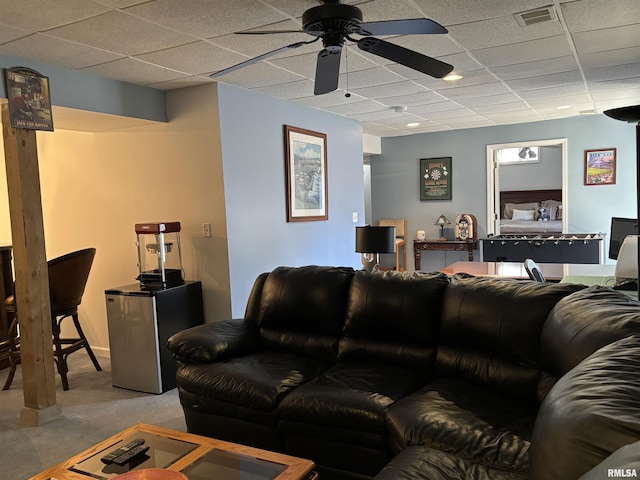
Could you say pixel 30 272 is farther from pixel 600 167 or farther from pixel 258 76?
pixel 600 167

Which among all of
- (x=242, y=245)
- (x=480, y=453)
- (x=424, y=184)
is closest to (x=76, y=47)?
(x=242, y=245)

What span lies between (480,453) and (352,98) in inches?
149

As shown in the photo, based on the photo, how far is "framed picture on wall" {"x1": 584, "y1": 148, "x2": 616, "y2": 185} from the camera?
668 centimetres

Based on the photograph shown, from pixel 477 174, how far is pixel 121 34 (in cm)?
587

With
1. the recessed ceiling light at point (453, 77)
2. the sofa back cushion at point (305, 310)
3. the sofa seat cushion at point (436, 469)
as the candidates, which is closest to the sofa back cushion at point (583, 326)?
the sofa seat cushion at point (436, 469)

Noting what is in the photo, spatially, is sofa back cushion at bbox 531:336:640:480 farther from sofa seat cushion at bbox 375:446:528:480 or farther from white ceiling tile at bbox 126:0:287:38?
white ceiling tile at bbox 126:0:287:38

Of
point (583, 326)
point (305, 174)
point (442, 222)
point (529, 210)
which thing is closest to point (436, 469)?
point (583, 326)

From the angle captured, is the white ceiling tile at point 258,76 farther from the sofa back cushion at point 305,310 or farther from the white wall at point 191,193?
the sofa back cushion at point 305,310

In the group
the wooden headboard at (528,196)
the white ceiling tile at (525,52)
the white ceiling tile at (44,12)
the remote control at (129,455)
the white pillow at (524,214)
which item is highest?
the white ceiling tile at (525,52)

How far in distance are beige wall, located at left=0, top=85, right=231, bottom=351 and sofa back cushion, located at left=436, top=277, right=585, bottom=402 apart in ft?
6.98

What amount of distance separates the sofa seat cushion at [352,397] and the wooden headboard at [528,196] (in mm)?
8875

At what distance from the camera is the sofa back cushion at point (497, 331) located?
2340 mm

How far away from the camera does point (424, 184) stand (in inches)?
313

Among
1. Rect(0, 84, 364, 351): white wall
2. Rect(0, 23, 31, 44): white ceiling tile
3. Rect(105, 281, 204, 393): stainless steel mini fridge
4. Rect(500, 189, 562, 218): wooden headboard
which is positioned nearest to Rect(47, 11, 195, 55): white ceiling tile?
Rect(0, 23, 31, 44): white ceiling tile
